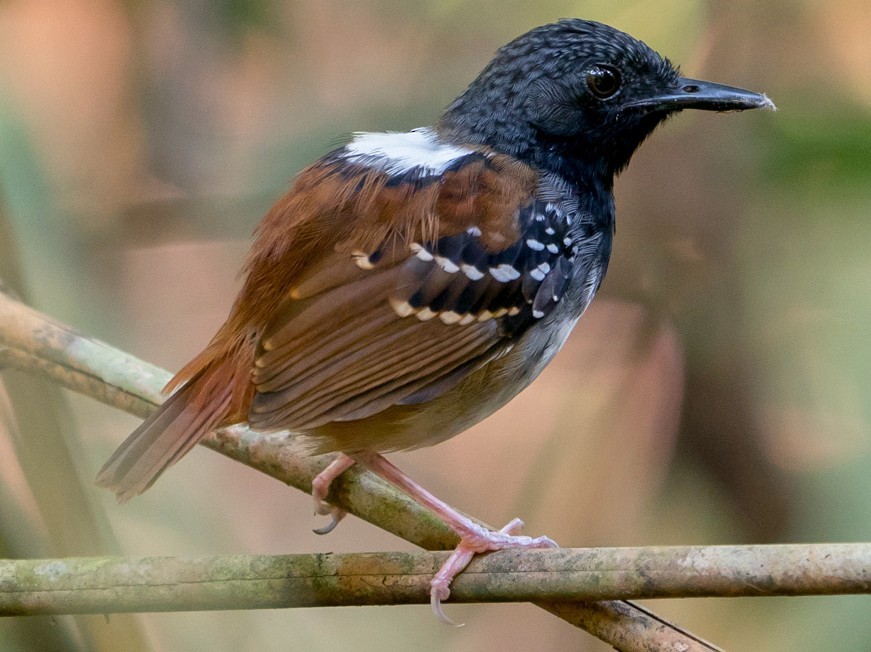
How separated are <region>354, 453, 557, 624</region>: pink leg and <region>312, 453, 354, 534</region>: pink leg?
55 mm

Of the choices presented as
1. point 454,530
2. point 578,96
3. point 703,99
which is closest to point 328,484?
A: point 454,530

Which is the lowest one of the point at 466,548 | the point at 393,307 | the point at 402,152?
the point at 466,548

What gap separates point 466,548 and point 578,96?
4.08 ft

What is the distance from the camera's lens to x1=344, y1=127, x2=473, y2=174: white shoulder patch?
8.76 ft

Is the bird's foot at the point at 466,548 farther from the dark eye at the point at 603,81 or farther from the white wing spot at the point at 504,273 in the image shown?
the dark eye at the point at 603,81

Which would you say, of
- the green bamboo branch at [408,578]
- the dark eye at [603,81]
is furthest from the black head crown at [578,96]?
the green bamboo branch at [408,578]

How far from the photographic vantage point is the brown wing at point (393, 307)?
8.10 ft

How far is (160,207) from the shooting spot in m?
3.91

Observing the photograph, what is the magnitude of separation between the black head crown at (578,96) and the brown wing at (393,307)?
307 millimetres

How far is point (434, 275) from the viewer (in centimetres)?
253

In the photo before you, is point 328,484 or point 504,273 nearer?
point 504,273

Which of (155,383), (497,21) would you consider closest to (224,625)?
(155,383)

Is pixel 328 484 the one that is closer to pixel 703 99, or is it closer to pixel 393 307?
pixel 393 307

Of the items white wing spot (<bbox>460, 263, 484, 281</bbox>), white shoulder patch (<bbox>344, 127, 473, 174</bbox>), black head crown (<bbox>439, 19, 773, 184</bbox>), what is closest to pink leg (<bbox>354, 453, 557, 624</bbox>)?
white wing spot (<bbox>460, 263, 484, 281</bbox>)
